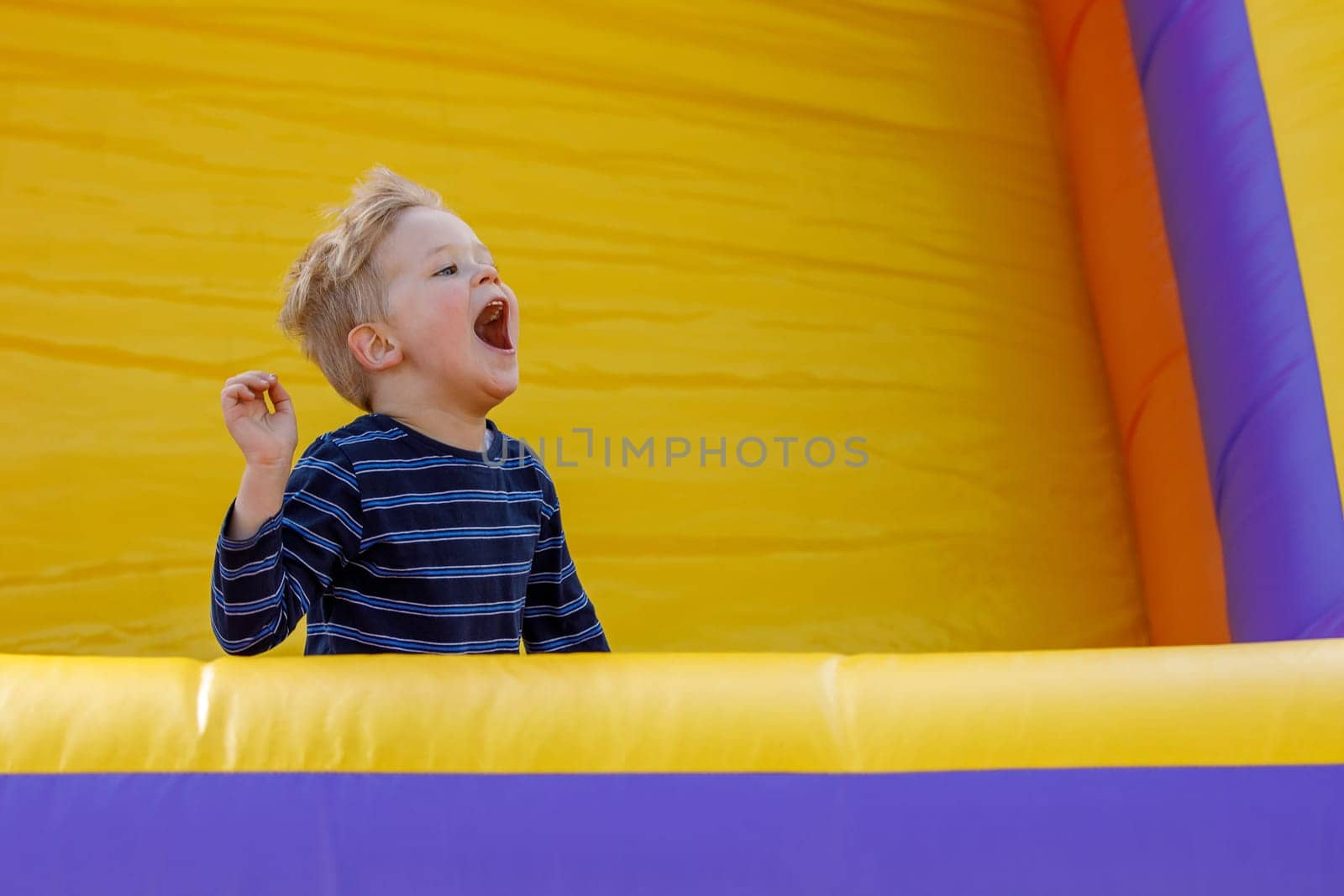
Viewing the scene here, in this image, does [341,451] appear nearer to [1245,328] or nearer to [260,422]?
[260,422]

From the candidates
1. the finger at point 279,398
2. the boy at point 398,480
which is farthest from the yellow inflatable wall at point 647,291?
the finger at point 279,398

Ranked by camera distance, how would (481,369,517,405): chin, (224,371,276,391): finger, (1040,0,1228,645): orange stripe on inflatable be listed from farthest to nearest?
(1040,0,1228,645): orange stripe on inflatable → (481,369,517,405): chin → (224,371,276,391): finger

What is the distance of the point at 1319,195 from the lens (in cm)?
101

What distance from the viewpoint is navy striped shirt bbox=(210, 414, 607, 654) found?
780 millimetres

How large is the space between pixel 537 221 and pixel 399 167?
152 millimetres

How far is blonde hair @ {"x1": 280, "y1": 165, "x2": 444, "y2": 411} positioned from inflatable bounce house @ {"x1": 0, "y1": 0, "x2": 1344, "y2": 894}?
258 millimetres

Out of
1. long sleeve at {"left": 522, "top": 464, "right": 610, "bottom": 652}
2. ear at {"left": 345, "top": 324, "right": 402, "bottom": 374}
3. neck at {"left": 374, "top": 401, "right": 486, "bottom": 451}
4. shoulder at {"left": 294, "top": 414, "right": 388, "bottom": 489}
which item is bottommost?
long sleeve at {"left": 522, "top": 464, "right": 610, "bottom": 652}

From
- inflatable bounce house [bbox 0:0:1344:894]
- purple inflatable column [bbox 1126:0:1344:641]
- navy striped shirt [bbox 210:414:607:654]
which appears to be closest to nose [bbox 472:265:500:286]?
navy striped shirt [bbox 210:414:607:654]

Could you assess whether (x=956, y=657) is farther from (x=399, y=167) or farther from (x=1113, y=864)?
(x=399, y=167)

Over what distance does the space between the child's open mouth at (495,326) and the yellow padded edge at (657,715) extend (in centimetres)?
29

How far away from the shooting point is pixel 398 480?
818 millimetres

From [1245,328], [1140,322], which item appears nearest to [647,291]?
[1140,322]

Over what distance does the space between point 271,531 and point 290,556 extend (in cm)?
6

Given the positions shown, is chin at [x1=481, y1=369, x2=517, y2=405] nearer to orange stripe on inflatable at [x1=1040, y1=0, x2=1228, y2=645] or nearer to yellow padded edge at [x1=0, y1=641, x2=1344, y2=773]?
yellow padded edge at [x1=0, y1=641, x2=1344, y2=773]
